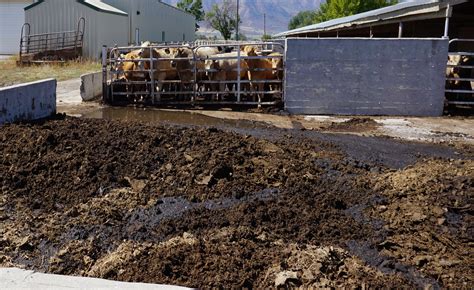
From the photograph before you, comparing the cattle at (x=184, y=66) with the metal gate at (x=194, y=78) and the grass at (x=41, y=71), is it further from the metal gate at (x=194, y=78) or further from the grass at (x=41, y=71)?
the grass at (x=41, y=71)

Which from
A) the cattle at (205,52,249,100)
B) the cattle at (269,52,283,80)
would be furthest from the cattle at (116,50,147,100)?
the cattle at (269,52,283,80)

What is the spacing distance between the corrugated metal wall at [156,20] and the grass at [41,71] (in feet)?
31.4

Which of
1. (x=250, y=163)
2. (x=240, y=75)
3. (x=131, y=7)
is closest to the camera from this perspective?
(x=250, y=163)

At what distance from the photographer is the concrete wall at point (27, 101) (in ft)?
29.7

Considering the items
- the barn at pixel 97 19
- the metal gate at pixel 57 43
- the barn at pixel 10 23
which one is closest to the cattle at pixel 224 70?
the metal gate at pixel 57 43

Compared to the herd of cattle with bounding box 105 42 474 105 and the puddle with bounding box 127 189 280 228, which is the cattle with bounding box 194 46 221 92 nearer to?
the herd of cattle with bounding box 105 42 474 105

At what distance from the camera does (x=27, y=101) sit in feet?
31.7

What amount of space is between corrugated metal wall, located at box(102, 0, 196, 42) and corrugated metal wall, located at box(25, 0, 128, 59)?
17.3 ft

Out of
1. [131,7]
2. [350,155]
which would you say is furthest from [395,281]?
[131,7]

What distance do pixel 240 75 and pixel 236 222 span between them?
927cm

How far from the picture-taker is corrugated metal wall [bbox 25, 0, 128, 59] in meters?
32.6

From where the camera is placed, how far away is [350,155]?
27.8ft

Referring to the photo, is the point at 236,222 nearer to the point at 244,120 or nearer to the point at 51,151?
the point at 51,151

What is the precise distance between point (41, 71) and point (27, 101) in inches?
647
